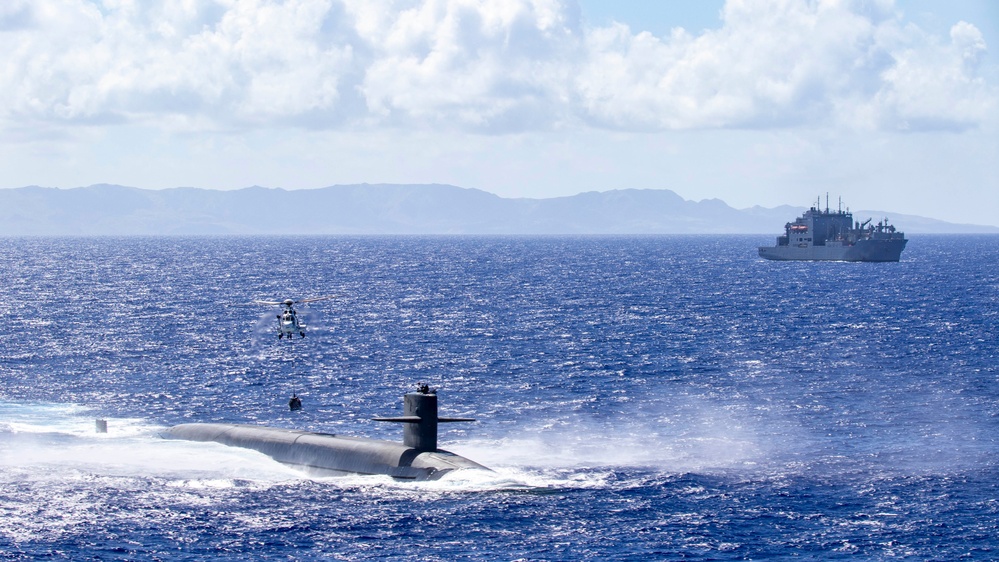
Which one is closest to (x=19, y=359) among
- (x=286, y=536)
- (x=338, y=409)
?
(x=338, y=409)

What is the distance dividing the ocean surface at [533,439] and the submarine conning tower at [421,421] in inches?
137

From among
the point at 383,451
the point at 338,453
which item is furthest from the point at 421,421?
the point at 338,453

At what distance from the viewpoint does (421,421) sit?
248 ft

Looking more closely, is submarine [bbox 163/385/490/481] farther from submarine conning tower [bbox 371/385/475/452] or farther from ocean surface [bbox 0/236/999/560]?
ocean surface [bbox 0/236/999/560]

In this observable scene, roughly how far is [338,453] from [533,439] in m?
14.4

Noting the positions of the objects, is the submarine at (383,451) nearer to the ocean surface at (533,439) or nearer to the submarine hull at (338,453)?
the submarine hull at (338,453)

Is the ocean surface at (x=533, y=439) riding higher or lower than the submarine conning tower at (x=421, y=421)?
lower

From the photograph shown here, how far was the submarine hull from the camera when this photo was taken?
242ft

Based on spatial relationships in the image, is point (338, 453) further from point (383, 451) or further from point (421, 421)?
point (421, 421)

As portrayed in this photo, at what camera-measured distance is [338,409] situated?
319 ft

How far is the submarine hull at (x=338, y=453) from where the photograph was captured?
242ft

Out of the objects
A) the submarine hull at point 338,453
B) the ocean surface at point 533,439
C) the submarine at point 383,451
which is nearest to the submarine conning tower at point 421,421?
the submarine at point 383,451

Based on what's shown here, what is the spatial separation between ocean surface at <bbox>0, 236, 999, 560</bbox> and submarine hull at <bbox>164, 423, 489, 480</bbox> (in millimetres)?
1182

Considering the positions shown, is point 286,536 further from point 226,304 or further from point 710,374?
point 226,304
